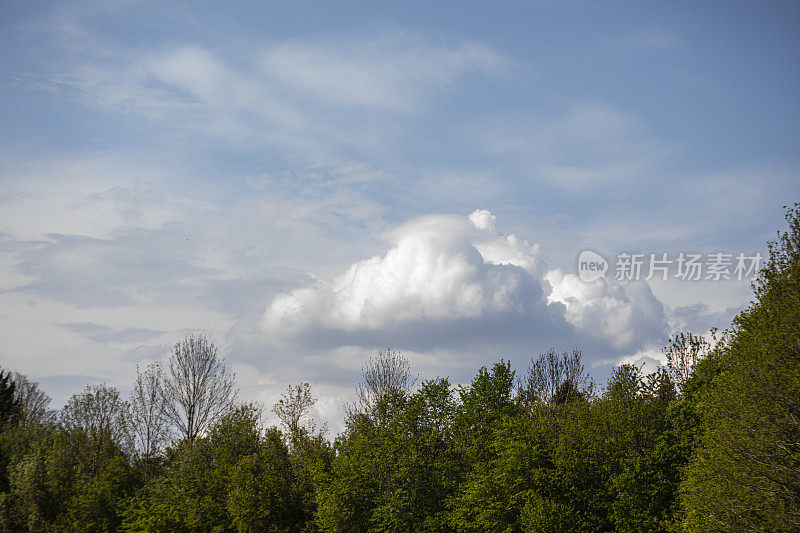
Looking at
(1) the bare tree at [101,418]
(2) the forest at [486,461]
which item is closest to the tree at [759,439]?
(2) the forest at [486,461]

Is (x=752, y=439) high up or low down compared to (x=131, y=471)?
up

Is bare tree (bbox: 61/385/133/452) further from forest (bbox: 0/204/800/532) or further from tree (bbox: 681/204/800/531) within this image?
tree (bbox: 681/204/800/531)

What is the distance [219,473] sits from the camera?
5256 cm

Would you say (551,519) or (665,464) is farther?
(665,464)

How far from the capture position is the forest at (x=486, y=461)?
27.0m

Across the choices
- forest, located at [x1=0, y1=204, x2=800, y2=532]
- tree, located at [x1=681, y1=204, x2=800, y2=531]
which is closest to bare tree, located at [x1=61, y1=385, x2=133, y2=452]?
forest, located at [x1=0, y1=204, x2=800, y2=532]

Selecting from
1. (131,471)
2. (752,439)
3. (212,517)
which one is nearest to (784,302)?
(752,439)

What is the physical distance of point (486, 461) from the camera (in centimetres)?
4100

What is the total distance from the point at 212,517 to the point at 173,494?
4960 mm

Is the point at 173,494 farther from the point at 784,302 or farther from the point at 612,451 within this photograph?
the point at 784,302

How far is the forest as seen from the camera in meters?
27.0

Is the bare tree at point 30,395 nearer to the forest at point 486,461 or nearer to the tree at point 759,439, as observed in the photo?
the forest at point 486,461

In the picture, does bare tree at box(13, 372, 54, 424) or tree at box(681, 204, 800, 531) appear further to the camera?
bare tree at box(13, 372, 54, 424)

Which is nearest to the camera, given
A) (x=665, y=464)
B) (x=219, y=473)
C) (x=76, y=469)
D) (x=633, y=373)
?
(x=665, y=464)
